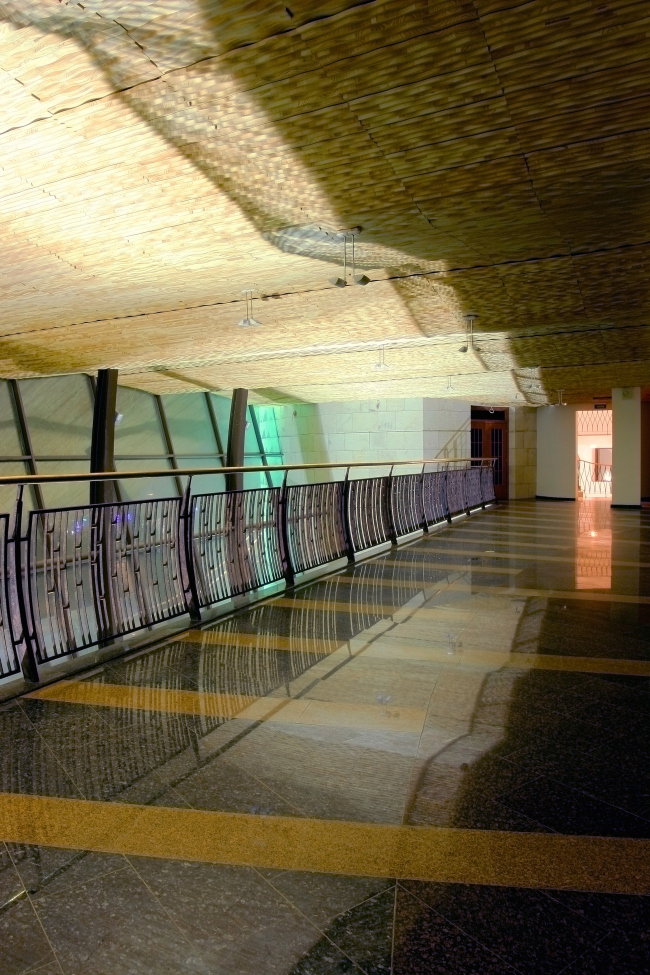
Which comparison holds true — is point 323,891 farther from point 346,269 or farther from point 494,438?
point 494,438

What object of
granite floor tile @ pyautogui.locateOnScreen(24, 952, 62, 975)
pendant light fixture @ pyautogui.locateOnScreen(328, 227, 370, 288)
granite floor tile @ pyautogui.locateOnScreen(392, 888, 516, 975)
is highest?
pendant light fixture @ pyautogui.locateOnScreen(328, 227, 370, 288)

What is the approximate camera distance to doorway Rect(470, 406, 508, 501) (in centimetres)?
2080

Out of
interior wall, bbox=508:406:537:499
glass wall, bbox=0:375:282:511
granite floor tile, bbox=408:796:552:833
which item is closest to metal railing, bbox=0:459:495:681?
granite floor tile, bbox=408:796:552:833

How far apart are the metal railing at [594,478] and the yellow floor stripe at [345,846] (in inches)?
999

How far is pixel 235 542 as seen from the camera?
17.3 ft

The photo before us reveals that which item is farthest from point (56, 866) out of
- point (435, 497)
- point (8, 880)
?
point (435, 497)

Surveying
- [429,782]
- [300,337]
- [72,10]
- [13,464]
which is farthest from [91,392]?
[429,782]

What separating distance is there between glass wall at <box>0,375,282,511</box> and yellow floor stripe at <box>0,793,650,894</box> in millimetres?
9955

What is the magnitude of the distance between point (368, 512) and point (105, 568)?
4541mm

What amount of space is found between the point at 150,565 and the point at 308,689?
5.39 ft

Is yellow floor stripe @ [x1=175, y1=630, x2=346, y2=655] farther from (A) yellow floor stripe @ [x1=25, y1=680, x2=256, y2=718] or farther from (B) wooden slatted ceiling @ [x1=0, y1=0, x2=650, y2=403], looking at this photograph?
(B) wooden slatted ceiling @ [x1=0, y1=0, x2=650, y2=403]

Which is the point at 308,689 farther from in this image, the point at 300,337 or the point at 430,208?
the point at 300,337

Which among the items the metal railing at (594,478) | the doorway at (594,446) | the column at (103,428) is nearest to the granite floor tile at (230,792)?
the column at (103,428)

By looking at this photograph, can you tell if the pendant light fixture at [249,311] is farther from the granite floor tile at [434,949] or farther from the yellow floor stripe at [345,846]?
the granite floor tile at [434,949]
